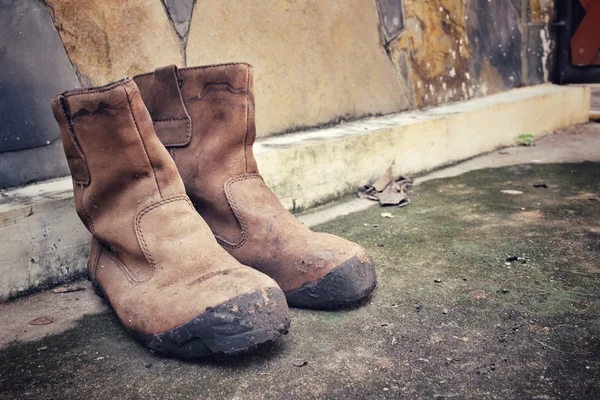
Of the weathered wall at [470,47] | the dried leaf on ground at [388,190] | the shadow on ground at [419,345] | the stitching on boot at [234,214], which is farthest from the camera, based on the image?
the weathered wall at [470,47]

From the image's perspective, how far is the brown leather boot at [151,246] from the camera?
952mm

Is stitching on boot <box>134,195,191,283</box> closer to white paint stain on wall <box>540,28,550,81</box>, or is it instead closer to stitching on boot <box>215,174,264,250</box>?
stitching on boot <box>215,174,264,250</box>

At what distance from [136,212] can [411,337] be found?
0.62 meters

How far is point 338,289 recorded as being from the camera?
1.16 meters

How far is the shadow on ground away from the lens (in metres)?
0.90

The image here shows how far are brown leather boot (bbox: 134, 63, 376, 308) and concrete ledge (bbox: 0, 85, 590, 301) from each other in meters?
0.36

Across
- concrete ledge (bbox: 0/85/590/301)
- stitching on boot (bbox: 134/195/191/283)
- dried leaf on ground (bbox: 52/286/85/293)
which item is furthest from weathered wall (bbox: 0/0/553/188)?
stitching on boot (bbox: 134/195/191/283)

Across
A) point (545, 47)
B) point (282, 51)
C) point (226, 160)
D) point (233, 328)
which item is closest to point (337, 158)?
point (282, 51)

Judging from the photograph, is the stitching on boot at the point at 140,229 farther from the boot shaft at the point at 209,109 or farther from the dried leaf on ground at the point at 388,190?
the dried leaf on ground at the point at 388,190

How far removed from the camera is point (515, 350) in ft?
3.26

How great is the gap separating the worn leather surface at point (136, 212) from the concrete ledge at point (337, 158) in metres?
0.24

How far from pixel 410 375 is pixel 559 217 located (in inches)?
44.4

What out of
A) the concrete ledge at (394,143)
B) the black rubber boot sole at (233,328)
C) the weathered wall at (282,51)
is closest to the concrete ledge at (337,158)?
the concrete ledge at (394,143)

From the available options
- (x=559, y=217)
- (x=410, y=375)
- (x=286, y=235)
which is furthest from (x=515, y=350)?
(x=559, y=217)
